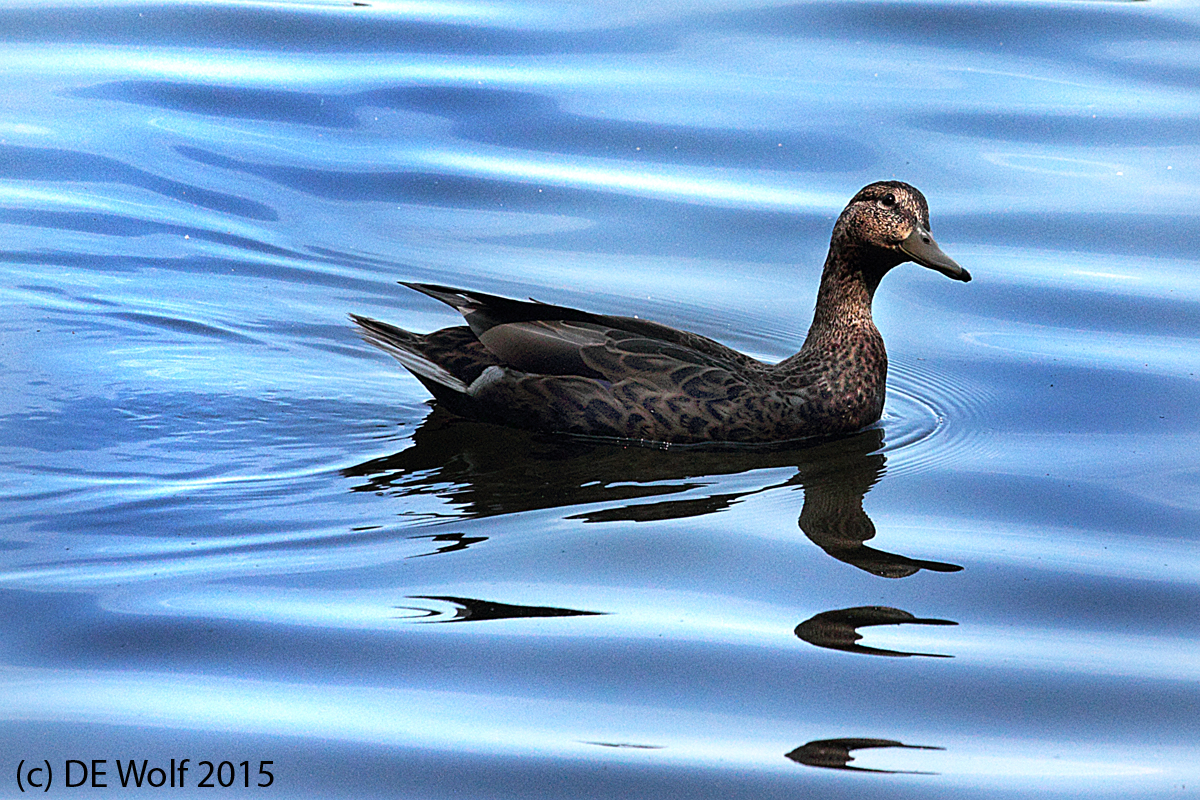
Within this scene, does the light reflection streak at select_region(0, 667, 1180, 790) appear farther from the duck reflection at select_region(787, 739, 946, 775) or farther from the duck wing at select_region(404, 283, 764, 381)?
the duck wing at select_region(404, 283, 764, 381)

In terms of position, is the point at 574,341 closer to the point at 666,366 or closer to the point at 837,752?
the point at 666,366

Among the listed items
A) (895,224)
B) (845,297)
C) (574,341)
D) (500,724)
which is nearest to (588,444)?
(574,341)

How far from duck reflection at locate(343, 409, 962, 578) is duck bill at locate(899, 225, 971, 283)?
765 mm

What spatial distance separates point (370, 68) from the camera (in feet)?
40.2

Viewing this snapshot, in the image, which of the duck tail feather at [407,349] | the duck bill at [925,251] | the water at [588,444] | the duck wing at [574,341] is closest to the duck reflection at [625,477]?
the water at [588,444]

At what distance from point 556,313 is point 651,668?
2.70m

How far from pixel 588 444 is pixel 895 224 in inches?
63.7

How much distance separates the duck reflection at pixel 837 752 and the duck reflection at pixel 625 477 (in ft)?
4.17

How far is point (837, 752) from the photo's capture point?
483 centimetres

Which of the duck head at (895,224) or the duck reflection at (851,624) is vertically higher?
the duck head at (895,224)

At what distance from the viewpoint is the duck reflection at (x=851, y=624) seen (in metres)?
5.47

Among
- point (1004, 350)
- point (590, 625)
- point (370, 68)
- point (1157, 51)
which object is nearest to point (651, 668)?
point (590, 625)

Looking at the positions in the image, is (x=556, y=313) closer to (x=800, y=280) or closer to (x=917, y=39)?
(x=800, y=280)

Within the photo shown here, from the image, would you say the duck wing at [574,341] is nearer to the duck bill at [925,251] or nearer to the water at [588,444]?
the water at [588,444]
